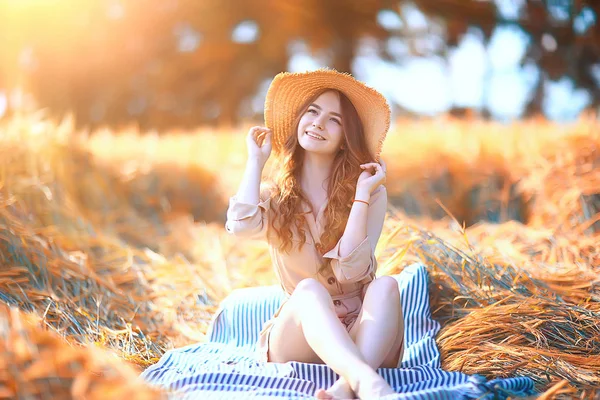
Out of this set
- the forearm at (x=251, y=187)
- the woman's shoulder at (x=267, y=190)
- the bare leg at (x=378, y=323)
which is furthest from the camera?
the woman's shoulder at (x=267, y=190)

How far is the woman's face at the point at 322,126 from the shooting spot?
1.75 meters

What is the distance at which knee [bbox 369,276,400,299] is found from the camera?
64.4 inches

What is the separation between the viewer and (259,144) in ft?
6.11

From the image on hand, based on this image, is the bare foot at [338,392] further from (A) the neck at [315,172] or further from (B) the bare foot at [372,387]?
(A) the neck at [315,172]

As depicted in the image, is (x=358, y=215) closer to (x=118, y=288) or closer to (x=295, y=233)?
(x=295, y=233)

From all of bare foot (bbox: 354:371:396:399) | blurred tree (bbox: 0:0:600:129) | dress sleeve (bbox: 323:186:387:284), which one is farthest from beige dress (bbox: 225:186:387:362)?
blurred tree (bbox: 0:0:600:129)

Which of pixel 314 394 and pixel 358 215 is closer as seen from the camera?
pixel 314 394

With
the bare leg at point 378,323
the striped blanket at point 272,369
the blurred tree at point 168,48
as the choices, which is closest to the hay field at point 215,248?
the striped blanket at point 272,369

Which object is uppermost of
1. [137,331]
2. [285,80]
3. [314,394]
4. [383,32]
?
[383,32]

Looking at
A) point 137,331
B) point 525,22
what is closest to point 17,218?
point 137,331

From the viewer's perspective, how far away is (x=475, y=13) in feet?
27.5

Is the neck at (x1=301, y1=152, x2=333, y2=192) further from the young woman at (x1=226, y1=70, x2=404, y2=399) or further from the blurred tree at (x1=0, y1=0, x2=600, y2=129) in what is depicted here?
the blurred tree at (x1=0, y1=0, x2=600, y2=129)

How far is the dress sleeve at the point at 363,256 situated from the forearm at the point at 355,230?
1 cm

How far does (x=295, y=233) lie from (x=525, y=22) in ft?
24.2
